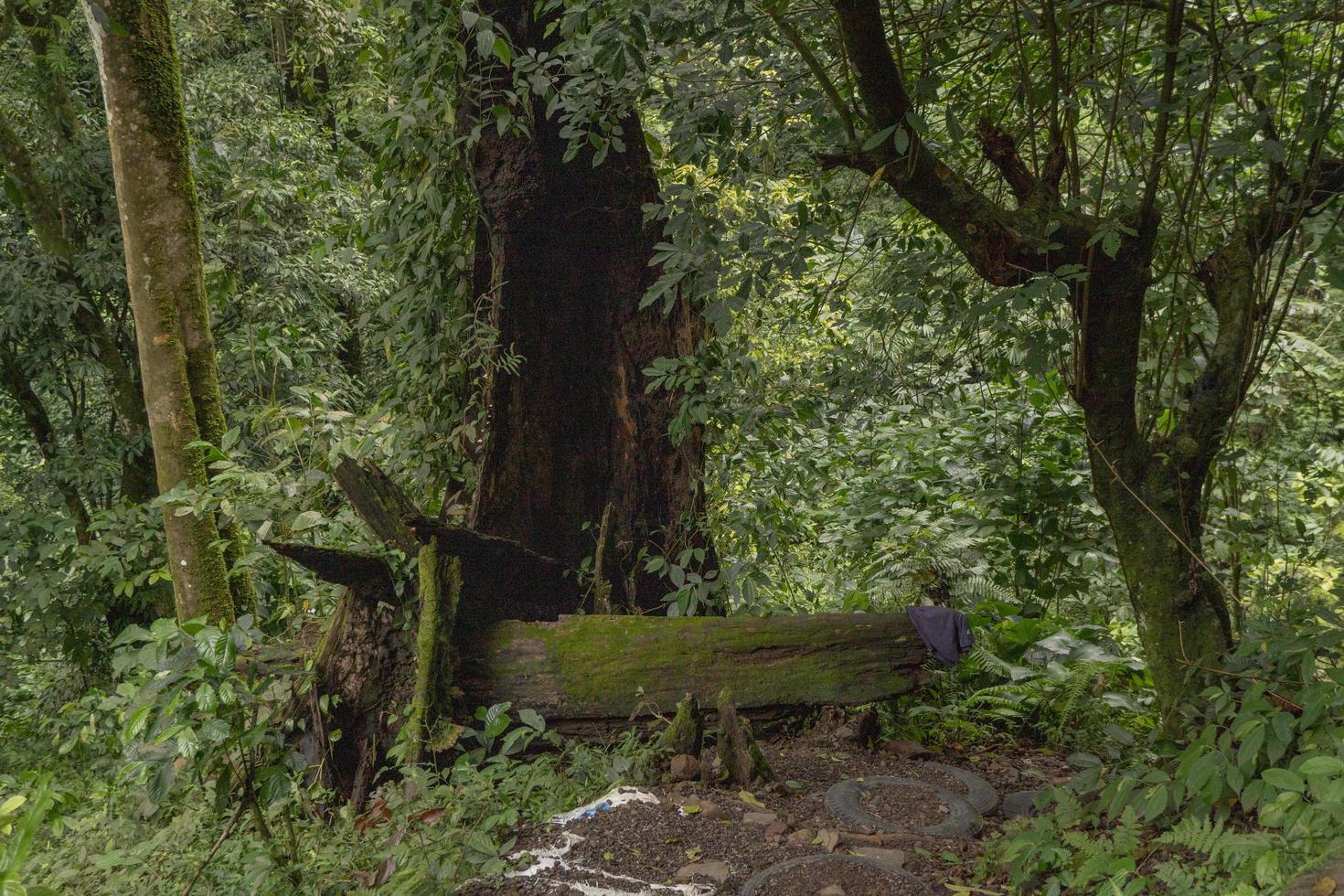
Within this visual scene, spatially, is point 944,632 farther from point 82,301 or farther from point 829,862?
point 82,301

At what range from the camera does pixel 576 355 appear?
5.23 metres

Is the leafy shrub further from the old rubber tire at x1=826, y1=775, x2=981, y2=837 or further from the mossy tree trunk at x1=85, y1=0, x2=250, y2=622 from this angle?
the mossy tree trunk at x1=85, y1=0, x2=250, y2=622

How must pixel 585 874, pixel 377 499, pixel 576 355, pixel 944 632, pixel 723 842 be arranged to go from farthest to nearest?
pixel 576 355
pixel 944 632
pixel 377 499
pixel 723 842
pixel 585 874

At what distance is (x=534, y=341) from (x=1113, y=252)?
3119 mm

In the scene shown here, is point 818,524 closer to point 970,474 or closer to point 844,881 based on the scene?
point 970,474

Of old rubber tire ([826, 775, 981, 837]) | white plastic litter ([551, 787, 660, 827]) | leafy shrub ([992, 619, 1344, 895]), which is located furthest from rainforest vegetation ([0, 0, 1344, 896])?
old rubber tire ([826, 775, 981, 837])

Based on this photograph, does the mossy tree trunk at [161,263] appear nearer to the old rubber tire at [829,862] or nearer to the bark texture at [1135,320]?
the old rubber tire at [829,862]

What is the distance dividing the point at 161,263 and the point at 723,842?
430cm

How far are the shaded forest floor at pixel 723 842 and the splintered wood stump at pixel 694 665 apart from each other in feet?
1.26

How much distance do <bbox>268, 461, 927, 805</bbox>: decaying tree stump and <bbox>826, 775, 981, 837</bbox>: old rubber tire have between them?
0.49 meters

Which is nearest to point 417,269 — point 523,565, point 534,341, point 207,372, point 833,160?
point 534,341

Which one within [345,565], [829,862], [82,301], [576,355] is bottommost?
[829,862]

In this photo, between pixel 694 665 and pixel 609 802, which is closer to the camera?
pixel 609 802

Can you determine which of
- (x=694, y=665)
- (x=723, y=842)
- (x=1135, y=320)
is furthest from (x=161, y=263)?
(x=1135, y=320)
